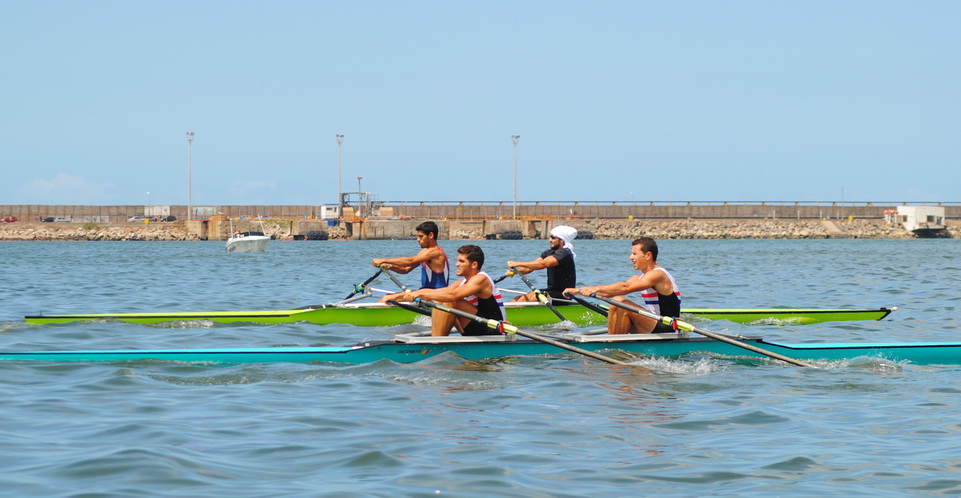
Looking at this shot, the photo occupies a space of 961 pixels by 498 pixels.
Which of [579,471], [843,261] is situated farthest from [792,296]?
[843,261]

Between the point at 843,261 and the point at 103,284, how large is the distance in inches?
1067

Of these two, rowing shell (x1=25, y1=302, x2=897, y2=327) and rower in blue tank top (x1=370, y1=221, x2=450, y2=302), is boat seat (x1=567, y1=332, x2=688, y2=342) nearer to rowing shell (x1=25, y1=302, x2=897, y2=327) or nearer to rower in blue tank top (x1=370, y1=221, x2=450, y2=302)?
rower in blue tank top (x1=370, y1=221, x2=450, y2=302)

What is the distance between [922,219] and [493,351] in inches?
3360

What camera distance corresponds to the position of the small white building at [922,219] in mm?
85875

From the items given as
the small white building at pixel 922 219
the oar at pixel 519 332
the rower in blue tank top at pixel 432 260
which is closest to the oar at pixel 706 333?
the oar at pixel 519 332

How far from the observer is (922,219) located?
88562 millimetres

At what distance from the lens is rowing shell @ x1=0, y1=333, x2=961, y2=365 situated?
10.8 meters

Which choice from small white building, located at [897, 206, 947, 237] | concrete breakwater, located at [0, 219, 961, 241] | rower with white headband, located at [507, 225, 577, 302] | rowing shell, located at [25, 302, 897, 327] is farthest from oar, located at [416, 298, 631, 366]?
small white building, located at [897, 206, 947, 237]

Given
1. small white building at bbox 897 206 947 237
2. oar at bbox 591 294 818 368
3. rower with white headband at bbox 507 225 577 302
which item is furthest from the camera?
small white building at bbox 897 206 947 237

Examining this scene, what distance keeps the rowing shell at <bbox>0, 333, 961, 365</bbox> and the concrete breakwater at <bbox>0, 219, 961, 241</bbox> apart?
225 ft

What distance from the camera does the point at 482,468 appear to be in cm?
686

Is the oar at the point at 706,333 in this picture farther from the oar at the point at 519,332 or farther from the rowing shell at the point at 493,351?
the oar at the point at 519,332

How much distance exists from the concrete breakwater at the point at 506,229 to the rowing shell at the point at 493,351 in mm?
68698

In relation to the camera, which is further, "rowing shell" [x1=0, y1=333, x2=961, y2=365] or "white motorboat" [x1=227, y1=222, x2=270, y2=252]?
"white motorboat" [x1=227, y1=222, x2=270, y2=252]
